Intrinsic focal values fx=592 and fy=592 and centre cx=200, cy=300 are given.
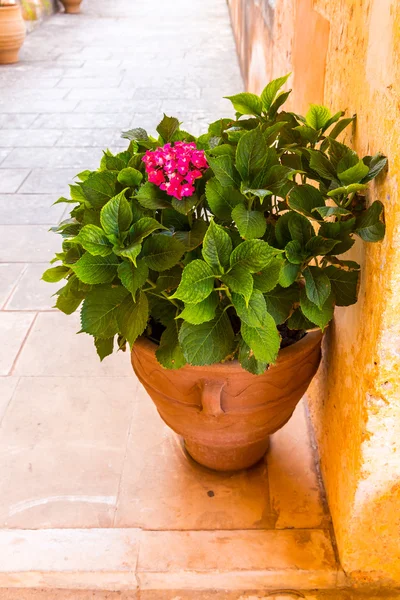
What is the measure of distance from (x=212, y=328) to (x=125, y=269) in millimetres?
196

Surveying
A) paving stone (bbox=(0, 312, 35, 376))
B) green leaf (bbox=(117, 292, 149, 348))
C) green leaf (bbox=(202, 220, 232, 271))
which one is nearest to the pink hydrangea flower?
green leaf (bbox=(202, 220, 232, 271))

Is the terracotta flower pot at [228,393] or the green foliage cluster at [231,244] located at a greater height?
the green foliage cluster at [231,244]

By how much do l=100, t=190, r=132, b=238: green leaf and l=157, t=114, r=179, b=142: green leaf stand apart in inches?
10.8

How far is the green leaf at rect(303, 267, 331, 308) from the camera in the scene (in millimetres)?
1070

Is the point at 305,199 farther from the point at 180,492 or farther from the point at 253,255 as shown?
the point at 180,492

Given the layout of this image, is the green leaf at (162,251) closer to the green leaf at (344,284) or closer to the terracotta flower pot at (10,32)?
the green leaf at (344,284)

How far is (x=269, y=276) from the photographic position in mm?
1042

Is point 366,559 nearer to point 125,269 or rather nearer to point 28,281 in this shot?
point 125,269

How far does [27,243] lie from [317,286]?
79.8 inches

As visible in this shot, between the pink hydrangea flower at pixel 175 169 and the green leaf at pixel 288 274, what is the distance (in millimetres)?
222

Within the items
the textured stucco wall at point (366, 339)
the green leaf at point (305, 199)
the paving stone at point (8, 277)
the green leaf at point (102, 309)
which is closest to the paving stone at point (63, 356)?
the paving stone at point (8, 277)

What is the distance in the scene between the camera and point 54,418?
180 centimetres

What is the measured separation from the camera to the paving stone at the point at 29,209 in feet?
9.91

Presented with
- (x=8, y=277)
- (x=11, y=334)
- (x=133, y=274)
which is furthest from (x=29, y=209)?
(x=133, y=274)
